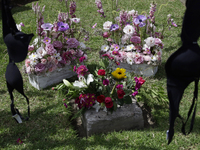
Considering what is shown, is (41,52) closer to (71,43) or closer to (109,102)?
(71,43)

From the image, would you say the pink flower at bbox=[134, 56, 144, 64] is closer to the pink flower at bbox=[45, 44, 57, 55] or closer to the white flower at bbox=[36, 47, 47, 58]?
the pink flower at bbox=[45, 44, 57, 55]

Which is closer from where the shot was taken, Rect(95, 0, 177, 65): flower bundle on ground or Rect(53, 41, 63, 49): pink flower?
Rect(53, 41, 63, 49): pink flower

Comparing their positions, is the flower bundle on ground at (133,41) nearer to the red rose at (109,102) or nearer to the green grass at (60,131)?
the green grass at (60,131)

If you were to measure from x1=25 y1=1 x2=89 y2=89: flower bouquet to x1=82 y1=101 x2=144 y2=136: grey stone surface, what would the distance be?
865 mm

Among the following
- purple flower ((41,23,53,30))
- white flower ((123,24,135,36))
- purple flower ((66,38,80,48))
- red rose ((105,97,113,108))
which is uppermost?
purple flower ((41,23,53,30))

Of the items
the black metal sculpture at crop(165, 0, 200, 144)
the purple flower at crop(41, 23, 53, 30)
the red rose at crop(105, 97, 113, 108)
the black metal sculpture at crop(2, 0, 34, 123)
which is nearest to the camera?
the black metal sculpture at crop(165, 0, 200, 144)

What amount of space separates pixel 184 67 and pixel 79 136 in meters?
2.04

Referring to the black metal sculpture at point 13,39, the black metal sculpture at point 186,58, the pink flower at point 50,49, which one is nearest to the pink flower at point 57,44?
the pink flower at point 50,49

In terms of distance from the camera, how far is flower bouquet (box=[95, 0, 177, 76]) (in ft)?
10.2

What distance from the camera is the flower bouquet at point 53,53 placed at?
9.38 ft

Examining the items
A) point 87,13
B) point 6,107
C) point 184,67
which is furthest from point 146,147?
point 87,13

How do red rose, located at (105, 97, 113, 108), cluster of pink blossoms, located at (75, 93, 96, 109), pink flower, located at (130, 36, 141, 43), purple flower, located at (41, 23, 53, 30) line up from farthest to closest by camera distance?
1. pink flower, located at (130, 36, 141, 43)
2. purple flower, located at (41, 23, 53, 30)
3. cluster of pink blossoms, located at (75, 93, 96, 109)
4. red rose, located at (105, 97, 113, 108)

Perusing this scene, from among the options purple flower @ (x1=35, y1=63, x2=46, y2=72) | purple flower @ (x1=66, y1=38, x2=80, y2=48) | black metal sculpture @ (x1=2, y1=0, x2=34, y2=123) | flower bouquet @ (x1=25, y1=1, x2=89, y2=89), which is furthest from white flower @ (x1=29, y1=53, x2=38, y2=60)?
black metal sculpture @ (x1=2, y1=0, x2=34, y2=123)

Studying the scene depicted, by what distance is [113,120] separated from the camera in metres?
2.33
